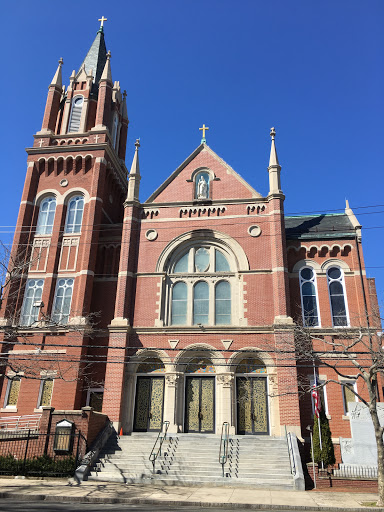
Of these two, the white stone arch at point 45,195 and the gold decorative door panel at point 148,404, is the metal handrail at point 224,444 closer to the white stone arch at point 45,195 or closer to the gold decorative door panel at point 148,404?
the gold decorative door panel at point 148,404

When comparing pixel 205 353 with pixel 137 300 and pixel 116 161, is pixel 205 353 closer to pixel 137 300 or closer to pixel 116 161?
pixel 137 300

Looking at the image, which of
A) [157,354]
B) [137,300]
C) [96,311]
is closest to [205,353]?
[157,354]

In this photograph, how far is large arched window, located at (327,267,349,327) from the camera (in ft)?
80.3

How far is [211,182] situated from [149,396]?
13118 mm

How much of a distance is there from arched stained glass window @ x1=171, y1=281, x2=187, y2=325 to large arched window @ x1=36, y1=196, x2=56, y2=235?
30.0 ft

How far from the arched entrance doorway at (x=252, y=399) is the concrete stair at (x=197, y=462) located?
1212 mm

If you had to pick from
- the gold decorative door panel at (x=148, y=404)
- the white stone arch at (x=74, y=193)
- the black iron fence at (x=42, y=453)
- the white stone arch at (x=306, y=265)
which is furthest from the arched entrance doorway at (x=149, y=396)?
the white stone arch at (x=74, y=193)

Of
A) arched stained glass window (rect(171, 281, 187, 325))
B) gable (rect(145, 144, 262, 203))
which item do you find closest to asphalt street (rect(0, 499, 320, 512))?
arched stained glass window (rect(171, 281, 187, 325))

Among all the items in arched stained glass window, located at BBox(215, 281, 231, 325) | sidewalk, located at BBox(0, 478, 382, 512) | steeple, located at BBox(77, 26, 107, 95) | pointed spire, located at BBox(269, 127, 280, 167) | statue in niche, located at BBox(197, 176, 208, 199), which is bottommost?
sidewalk, located at BBox(0, 478, 382, 512)

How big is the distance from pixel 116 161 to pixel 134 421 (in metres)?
17.6

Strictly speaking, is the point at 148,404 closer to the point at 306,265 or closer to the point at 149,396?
the point at 149,396

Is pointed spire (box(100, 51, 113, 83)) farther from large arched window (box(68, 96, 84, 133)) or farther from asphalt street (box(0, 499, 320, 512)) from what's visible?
asphalt street (box(0, 499, 320, 512))

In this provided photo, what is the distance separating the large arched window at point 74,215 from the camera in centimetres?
2838

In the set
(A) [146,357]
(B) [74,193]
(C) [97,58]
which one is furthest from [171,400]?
(C) [97,58]
